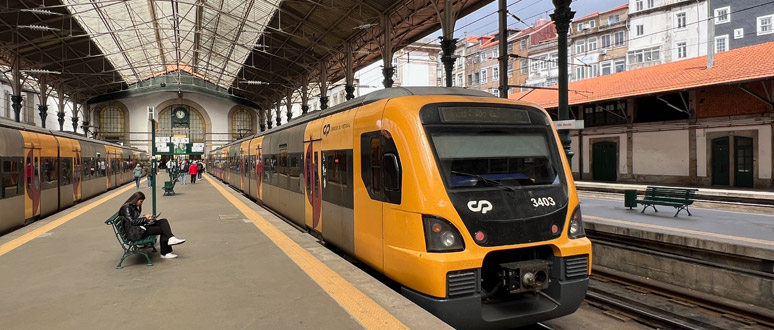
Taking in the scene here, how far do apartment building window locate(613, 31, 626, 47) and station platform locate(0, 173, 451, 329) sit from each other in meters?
42.1

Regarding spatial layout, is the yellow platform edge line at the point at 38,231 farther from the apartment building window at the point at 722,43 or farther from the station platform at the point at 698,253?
the apartment building window at the point at 722,43

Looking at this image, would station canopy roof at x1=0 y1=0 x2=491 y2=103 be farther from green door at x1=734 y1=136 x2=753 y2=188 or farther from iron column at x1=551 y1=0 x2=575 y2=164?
green door at x1=734 y1=136 x2=753 y2=188

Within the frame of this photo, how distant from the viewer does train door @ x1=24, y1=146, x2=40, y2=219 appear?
11.3 metres

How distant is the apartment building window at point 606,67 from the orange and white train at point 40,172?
136 feet

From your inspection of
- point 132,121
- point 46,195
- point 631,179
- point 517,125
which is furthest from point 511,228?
point 132,121

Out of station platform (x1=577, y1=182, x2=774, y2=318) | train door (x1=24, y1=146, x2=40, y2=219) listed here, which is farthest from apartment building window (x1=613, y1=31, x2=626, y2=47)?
train door (x1=24, y1=146, x2=40, y2=219)

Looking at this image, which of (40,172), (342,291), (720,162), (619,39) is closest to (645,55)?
(619,39)

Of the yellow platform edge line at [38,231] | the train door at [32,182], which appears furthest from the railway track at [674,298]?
the train door at [32,182]

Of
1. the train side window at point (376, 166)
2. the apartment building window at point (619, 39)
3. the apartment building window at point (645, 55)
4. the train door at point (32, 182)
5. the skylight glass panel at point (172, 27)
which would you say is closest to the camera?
the train side window at point (376, 166)

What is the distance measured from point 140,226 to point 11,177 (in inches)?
231

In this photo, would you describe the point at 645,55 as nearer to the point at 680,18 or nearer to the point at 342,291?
the point at 680,18

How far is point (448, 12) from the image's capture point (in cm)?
1731

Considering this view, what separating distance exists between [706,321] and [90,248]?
32.8ft

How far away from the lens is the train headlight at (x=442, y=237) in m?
4.34
